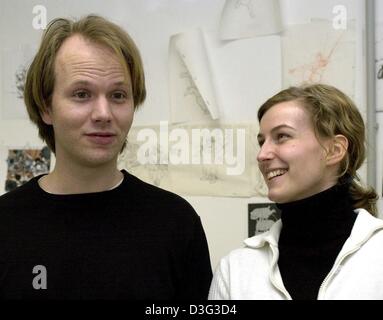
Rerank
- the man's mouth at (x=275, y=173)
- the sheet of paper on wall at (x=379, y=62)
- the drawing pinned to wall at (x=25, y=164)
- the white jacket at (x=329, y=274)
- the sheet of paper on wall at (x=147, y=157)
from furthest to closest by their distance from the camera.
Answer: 1. the drawing pinned to wall at (x=25, y=164)
2. the sheet of paper on wall at (x=147, y=157)
3. the sheet of paper on wall at (x=379, y=62)
4. the man's mouth at (x=275, y=173)
5. the white jacket at (x=329, y=274)

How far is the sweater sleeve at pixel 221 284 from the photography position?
102cm

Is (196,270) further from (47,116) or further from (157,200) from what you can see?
(47,116)

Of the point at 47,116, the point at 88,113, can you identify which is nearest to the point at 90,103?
the point at 88,113

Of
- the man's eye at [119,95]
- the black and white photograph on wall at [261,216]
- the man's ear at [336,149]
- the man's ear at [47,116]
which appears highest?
the man's eye at [119,95]

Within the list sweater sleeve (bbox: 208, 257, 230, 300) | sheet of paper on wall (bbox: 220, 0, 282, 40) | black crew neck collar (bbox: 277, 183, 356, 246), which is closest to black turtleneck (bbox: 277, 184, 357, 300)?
black crew neck collar (bbox: 277, 183, 356, 246)

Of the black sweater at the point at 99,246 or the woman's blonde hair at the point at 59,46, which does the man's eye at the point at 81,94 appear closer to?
the woman's blonde hair at the point at 59,46

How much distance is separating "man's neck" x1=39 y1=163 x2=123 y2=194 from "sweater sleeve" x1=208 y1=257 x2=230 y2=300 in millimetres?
314

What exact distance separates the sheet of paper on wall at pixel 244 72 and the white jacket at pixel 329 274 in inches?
22.5

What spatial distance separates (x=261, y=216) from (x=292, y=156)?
→ 56cm

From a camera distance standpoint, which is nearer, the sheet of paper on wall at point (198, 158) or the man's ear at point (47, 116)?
the man's ear at point (47, 116)

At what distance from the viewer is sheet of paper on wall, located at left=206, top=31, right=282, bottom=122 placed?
4.96 feet

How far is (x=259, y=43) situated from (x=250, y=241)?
0.72 metres

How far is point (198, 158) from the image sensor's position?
161cm

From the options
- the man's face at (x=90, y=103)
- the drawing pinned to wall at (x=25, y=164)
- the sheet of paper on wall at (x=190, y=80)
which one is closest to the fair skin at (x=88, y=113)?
the man's face at (x=90, y=103)
